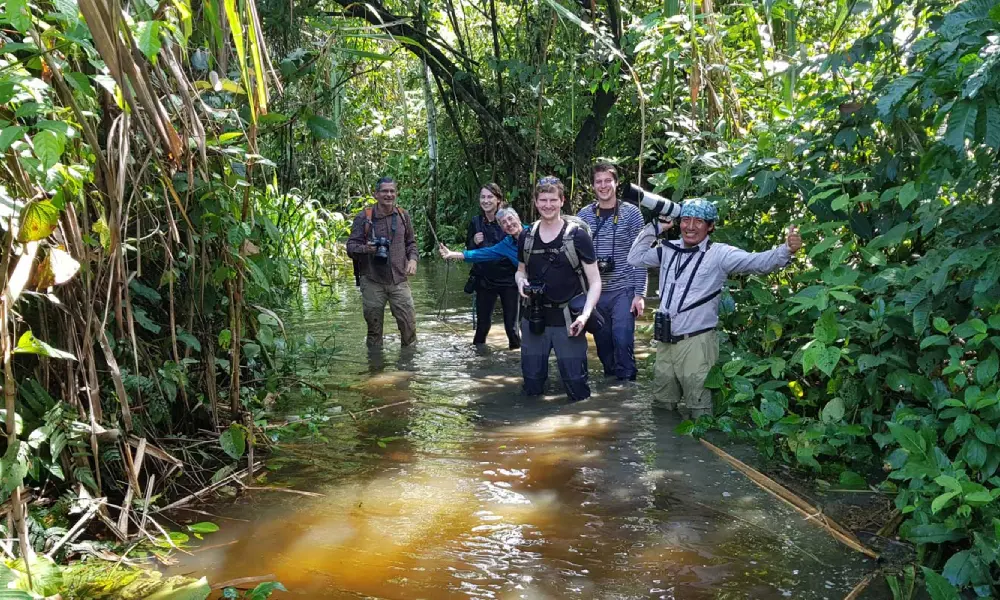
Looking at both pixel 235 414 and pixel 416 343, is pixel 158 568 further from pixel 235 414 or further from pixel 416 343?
pixel 416 343

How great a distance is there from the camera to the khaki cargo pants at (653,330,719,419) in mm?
5785

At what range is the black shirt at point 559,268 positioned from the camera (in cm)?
645

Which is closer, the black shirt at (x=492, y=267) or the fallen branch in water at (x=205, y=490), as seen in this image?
the fallen branch in water at (x=205, y=490)

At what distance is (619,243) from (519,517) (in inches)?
140

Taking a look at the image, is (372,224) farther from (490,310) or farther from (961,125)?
(961,125)

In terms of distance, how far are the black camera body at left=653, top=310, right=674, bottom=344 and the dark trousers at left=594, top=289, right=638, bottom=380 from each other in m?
1.32

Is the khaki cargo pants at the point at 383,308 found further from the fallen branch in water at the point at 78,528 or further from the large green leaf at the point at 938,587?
the large green leaf at the point at 938,587

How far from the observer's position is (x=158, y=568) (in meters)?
3.80

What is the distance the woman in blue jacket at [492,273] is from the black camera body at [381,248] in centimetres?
77

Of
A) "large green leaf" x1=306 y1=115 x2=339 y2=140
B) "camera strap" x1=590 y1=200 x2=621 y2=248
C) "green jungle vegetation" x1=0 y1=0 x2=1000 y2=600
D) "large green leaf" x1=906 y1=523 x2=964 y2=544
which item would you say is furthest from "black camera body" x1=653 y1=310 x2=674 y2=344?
"large green leaf" x1=306 y1=115 x2=339 y2=140

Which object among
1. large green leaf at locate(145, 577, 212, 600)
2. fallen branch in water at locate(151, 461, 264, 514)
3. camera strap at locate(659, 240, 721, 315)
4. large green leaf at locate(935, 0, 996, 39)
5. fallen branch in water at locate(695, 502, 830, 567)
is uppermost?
large green leaf at locate(935, 0, 996, 39)

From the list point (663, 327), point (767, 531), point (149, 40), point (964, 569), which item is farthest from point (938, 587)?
point (149, 40)

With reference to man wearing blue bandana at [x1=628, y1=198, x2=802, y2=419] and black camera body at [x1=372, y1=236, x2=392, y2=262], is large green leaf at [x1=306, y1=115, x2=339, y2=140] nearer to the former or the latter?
man wearing blue bandana at [x1=628, y1=198, x2=802, y2=419]

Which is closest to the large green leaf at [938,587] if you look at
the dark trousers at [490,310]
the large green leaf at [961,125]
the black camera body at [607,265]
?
the large green leaf at [961,125]
